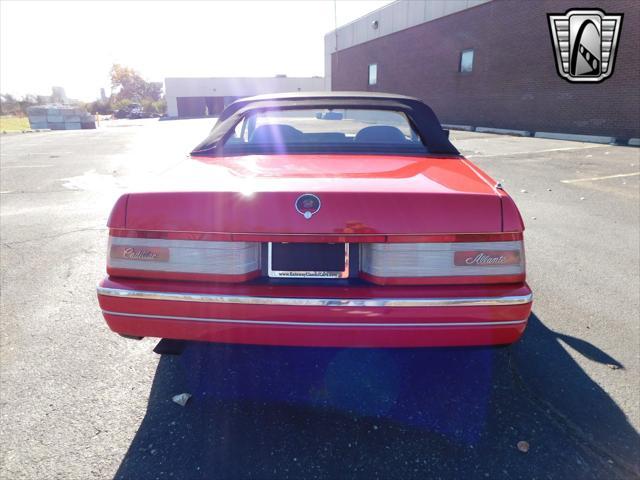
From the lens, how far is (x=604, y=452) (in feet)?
6.41

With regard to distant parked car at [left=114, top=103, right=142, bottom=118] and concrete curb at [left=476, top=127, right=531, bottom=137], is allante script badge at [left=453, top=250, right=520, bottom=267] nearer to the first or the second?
concrete curb at [left=476, top=127, right=531, bottom=137]

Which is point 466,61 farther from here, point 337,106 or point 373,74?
point 337,106

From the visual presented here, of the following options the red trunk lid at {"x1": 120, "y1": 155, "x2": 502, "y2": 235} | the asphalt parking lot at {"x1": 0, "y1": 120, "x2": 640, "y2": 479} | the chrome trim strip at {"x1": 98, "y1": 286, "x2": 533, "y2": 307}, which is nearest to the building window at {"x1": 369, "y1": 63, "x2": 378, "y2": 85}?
the asphalt parking lot at {"x1": 0, "y1": 120, "x2": 640, "y2": 479}

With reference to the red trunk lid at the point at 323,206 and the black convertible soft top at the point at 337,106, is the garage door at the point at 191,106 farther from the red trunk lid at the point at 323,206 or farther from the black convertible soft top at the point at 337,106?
the red trunk lid at the point at 323,206

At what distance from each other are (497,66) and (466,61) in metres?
2.73

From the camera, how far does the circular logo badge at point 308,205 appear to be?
1.82m

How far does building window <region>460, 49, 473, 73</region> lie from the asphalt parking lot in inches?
806

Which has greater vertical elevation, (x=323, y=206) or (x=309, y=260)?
(x=323, y=206)

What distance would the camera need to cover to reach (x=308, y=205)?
5.98 feet

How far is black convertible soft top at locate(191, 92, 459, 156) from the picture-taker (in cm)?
291

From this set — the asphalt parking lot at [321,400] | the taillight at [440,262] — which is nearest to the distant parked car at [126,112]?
the asphalt parking lot at [321,400]

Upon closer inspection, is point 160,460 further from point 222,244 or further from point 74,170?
point 74,170

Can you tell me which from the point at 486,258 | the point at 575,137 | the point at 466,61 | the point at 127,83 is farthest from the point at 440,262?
the point at 127,83

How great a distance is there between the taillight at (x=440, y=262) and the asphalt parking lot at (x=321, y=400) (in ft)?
1.35
